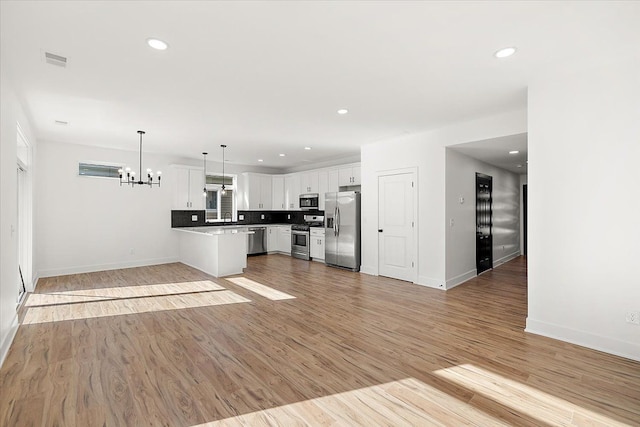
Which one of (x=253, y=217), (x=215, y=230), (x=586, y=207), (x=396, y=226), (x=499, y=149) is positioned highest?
(x=499, y=149)

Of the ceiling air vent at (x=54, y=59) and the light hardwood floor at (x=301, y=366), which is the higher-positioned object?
the ceiling air vent at (x=54, y=59)

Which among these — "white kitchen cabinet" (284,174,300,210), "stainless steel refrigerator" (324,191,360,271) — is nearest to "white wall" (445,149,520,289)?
"stainless steel refrigerator" (324,191,360,271)

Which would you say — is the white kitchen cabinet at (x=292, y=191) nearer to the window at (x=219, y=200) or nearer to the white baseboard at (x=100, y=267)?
the window at (x=219, y=200)

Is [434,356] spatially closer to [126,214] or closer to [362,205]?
[362,205]

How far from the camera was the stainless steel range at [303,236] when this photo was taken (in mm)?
8016

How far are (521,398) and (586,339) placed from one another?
4.61 feet

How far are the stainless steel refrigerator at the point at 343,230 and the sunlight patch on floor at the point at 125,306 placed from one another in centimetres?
272

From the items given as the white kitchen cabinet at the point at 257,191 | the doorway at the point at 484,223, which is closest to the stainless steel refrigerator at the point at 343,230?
the doorway at the point at 484,223

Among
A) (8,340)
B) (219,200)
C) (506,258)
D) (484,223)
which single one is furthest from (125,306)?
(506,258)

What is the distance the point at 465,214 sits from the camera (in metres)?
5.58

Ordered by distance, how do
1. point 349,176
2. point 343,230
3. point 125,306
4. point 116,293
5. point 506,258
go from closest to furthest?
point 125,306 → point 116,293 → point 343,230 → point 349,176 → point 506,258

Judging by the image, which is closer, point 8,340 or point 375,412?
point 375,412

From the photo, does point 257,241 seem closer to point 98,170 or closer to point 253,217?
point 253,217

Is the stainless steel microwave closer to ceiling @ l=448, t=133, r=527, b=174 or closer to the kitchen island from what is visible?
the kitchen island
